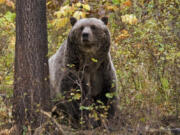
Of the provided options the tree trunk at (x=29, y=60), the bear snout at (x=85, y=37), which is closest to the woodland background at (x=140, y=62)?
the tree trunk at (x=29, y=60)

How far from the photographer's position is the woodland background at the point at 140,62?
14.2 ft

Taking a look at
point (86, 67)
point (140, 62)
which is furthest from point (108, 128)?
point (140, 62)

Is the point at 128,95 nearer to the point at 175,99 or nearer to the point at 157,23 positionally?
the point at 175,99

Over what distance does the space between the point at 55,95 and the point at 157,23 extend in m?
2.80

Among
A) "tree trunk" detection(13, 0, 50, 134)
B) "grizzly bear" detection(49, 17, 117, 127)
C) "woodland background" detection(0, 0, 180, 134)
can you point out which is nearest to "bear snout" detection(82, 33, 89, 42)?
"grizzly bear" detection(49, 17, 117, 127)

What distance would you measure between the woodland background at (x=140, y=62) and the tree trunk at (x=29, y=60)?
0.22m

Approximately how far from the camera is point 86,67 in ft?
17.5

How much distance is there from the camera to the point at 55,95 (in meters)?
5.53

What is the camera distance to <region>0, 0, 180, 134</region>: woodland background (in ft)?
14.2

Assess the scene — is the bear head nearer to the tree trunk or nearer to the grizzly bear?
the grizzly bear

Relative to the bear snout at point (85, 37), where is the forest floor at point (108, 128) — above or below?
below

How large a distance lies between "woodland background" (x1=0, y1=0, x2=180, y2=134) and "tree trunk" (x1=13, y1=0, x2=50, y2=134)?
220mm

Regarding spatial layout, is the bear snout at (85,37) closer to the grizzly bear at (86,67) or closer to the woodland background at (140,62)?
the grizzly bear at (86,67)

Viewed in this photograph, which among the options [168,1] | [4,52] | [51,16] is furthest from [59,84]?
[51,16]
